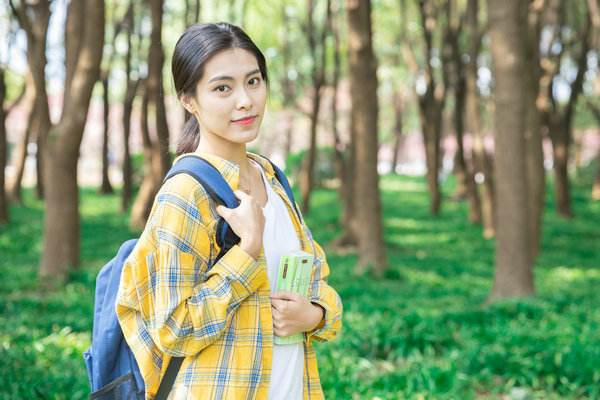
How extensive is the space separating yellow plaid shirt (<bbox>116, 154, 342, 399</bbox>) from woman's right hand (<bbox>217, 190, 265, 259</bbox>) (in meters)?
0.03

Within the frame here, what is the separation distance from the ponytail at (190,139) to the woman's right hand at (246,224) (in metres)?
0.38

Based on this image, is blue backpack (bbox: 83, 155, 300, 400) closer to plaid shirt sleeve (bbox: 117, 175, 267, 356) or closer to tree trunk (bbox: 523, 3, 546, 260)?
plaid shirt sleeve (bbox: 117, 175, 267, 356)

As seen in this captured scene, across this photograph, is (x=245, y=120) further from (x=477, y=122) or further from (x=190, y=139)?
(x=477, y=122)

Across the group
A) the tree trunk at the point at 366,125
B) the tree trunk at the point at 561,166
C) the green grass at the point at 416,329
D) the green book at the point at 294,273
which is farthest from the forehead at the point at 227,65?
the tree trunk at the point at 561,166

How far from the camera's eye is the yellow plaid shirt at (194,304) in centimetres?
168

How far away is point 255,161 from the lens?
216 cm

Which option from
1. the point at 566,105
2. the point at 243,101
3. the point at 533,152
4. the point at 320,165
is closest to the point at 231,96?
the point at 243,101

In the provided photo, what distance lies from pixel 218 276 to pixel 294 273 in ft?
0.79

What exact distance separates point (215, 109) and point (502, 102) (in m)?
5.67

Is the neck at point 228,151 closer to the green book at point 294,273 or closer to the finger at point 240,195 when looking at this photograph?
the finger at point 240,195

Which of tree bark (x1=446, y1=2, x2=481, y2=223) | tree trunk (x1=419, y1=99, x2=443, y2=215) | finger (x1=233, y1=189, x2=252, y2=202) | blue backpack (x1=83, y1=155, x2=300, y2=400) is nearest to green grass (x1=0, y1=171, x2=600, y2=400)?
blue backpack (x1=83, y1=155, x2=300, y2=400)

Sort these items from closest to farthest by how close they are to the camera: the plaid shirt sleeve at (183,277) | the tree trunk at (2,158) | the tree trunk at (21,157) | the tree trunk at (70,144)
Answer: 1. the plaid shirt sleeve at (183,277)
2. the tree trunk at (70,144)
3. the tree trunk at (2,158)
4. the tree trunk at (21,157)

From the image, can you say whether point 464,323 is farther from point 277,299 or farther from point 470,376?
point 277,299

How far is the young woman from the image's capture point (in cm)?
169
